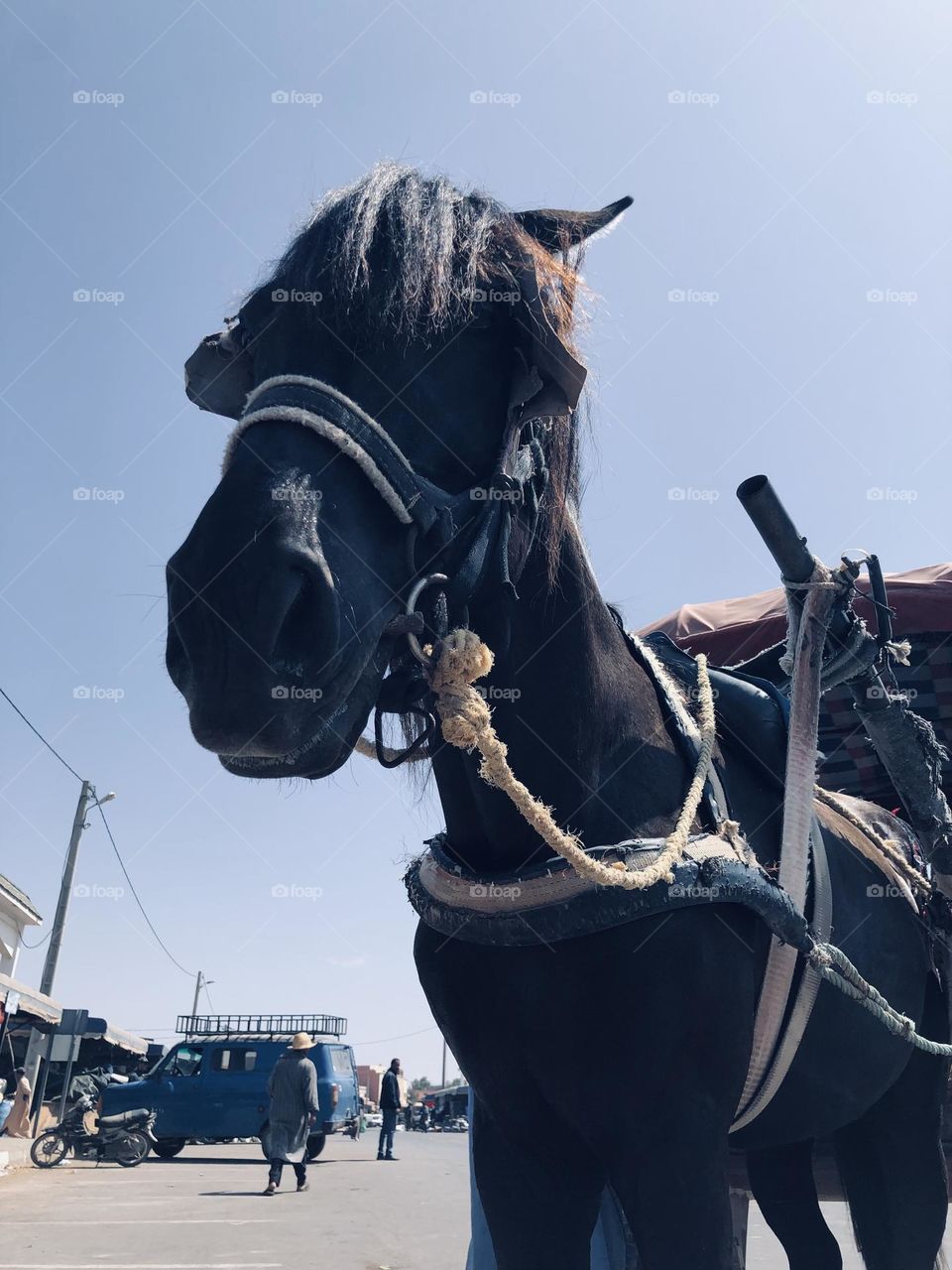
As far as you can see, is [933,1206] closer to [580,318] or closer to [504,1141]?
[504,1141]

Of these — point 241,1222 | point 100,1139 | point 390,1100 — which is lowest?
point 100,1139

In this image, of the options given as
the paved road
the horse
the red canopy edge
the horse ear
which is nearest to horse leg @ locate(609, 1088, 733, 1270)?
the horse

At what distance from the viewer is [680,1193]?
5.24ft

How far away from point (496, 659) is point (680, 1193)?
3.00 ft

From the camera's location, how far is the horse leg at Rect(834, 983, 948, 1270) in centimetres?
240

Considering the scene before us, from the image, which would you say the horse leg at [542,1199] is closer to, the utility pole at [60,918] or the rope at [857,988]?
the rope at [857,988]

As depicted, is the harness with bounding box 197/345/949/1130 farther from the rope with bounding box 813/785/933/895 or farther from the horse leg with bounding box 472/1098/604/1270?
the rope with bounding box 813/785/933/895

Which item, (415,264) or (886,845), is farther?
(886,845)

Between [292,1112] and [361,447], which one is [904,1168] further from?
[292,1112]

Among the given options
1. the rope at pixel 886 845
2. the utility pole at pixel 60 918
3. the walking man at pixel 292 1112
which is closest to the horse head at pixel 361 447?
the rope at pixel 886 845

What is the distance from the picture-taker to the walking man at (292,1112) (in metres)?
11.2

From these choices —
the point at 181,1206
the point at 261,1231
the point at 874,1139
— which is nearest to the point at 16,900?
the point at 181,1206

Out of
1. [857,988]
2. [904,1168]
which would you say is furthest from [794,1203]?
[857,988]

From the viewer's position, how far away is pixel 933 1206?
7.97ft
